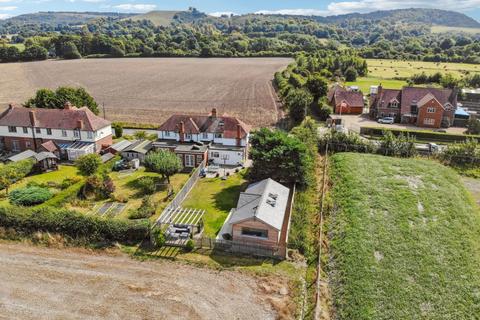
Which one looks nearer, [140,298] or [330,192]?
[140,298]

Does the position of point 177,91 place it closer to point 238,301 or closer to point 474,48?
point 238,301

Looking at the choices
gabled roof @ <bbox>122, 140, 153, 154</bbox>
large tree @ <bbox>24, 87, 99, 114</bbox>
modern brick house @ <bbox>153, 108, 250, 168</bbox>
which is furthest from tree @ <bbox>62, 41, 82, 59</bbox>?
modern brick house @ <bbox>153, 108, 250, 168</bbox>

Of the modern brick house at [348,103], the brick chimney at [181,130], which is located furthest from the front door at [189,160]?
the modern brick house at [348,103]

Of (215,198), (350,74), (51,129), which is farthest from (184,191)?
(350,74)

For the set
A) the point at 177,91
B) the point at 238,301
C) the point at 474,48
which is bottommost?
the point at 238,301

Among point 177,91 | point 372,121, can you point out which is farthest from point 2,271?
point 177,91

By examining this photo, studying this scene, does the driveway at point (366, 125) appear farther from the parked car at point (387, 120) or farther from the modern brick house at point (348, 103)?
the modern brick house at point (348, 103)

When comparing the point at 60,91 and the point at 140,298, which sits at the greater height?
the point at 60,91

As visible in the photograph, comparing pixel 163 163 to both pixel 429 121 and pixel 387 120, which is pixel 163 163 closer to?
pixel 387 120
